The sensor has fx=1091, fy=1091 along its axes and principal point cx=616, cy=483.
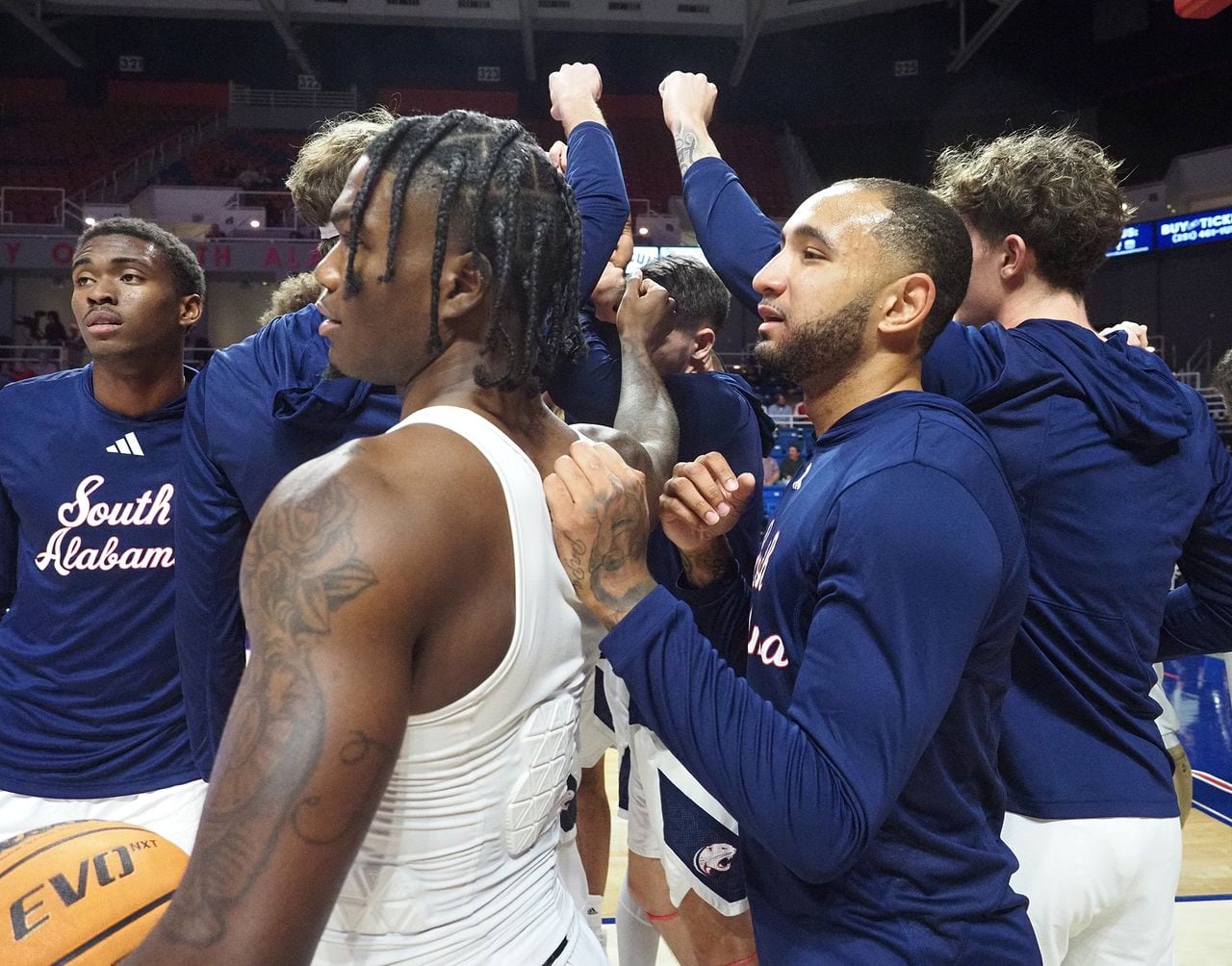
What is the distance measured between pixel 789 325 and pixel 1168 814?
108 centimetres

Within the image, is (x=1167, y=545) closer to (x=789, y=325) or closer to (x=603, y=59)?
(x=789, y=325)

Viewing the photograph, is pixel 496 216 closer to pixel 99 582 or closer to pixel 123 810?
pixel 99 582

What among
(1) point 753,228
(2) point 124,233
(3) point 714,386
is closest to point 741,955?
(3) point 714,386

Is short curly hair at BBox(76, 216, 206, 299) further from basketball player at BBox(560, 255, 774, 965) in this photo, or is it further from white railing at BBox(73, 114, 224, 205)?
white railing at BBox(73, 114, 224, 205)

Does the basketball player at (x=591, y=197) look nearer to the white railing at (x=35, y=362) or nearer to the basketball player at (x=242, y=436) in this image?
the basketball player at (x=242, y=436)

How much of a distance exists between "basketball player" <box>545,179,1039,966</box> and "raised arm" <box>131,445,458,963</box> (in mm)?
256

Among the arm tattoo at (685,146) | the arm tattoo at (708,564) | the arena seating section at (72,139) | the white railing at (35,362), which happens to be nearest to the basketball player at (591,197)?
the arm tattoo at (685,146)

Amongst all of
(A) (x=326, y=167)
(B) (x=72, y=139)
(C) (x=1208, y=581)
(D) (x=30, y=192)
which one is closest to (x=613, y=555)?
(A) (x=326, y=167)

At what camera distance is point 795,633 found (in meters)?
1.45

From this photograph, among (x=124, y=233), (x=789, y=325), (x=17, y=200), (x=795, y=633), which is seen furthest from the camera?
(x=17, y=200)

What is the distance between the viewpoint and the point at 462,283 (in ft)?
4.02

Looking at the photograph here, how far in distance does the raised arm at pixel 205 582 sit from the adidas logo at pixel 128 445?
0.36 metres

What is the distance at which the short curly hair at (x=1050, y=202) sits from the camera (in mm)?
2033

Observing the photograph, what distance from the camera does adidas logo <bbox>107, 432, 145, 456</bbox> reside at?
8.60 ft
